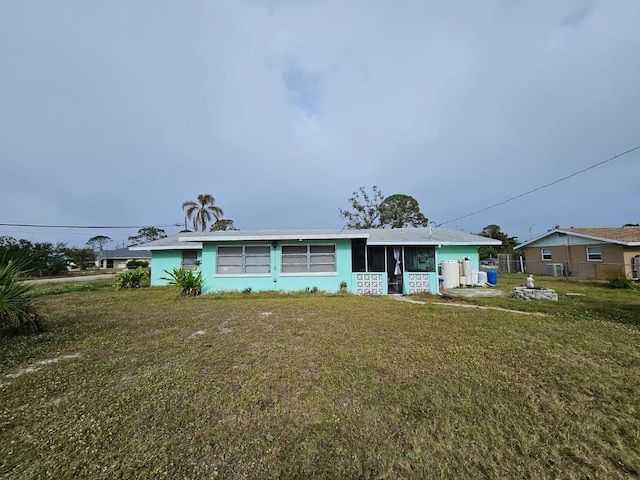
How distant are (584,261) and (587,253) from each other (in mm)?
574

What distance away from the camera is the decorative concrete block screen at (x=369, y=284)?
11977 millimetres

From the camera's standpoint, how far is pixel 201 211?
88.8 feet

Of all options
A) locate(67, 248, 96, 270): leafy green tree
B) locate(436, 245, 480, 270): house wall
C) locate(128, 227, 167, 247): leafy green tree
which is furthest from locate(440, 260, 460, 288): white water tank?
locate(128, 227, 167, 247): leafy green tree

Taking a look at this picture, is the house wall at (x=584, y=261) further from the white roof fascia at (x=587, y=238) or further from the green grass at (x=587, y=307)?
the green grass at (x=587, y=307)

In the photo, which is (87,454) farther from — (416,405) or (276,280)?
(276,280)

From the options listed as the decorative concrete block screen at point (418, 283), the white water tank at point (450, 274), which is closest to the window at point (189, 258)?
the decorative concrete block screen at point (418, 283)

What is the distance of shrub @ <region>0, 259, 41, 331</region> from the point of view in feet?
18.0

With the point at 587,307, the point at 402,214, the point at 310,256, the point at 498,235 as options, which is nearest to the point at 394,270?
the point at 310,256

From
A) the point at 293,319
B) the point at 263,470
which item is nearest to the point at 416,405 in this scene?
the point at 263,470

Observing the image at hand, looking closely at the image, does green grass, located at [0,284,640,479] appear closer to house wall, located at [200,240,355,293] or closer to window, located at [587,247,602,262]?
house wall, located at [200,240,355,293]

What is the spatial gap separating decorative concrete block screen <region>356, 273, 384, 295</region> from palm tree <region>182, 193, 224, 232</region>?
20.4 metres

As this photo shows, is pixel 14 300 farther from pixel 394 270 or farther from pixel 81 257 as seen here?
pixel 81 257

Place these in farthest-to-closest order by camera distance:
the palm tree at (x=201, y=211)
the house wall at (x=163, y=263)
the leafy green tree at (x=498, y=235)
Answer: the leafy green tree at (x=498, y=235)
the palm tree at (x=201, y=211)
the house wall at (x=163, y=263)

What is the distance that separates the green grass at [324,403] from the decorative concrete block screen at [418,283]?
229 inches
